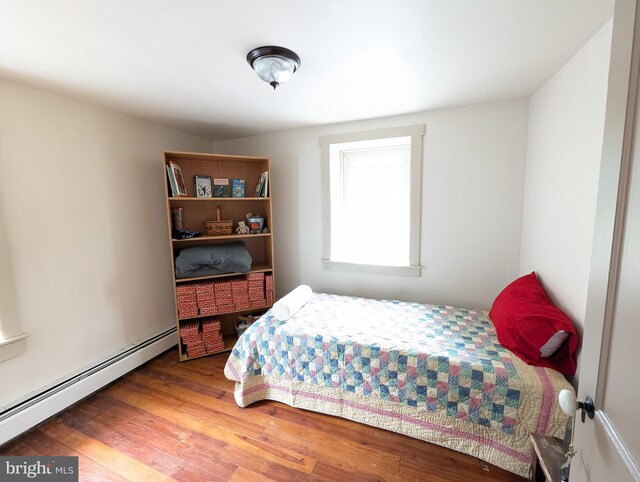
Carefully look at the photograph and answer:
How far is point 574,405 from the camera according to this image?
2.29ft

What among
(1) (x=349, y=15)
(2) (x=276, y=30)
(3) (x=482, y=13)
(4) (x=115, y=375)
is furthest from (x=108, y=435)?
(3) (x=482, y=13)

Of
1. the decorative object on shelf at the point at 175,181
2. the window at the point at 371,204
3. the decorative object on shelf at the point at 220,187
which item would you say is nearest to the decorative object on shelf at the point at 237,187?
the decorative object on shelf at the point at 220,187

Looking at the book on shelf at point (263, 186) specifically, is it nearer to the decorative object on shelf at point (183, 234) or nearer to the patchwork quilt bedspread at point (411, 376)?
the decorative object on shelf at point (183, 234)

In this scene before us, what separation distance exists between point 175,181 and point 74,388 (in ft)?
5.56

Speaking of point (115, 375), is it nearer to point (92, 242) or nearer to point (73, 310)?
point (73, 310)

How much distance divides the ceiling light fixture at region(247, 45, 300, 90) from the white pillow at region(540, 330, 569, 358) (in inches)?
76.9

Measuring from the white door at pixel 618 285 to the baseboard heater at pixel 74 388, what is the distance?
271 centimetres

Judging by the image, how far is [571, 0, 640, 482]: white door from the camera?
21.4 inches

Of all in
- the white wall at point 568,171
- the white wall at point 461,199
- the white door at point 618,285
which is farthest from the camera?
the white wall at point 461,199

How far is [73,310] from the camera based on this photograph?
1.85 metres

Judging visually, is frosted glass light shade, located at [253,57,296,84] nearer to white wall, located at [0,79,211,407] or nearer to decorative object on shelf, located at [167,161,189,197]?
decorative object on shelf, located at [167,161,189,197]

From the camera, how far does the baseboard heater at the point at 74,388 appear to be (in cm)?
152

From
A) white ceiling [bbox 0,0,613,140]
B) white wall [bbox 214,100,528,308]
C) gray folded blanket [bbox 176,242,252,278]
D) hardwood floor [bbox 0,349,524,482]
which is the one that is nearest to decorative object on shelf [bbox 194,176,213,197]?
gray folded blanket [bbox 176,242,252,278]

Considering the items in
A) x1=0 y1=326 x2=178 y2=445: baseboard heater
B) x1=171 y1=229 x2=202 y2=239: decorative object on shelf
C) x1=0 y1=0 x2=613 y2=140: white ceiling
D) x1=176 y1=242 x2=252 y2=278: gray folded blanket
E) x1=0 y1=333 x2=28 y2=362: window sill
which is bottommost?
x1=0 y1=326 x2=178 y2=445: baseboard heater
